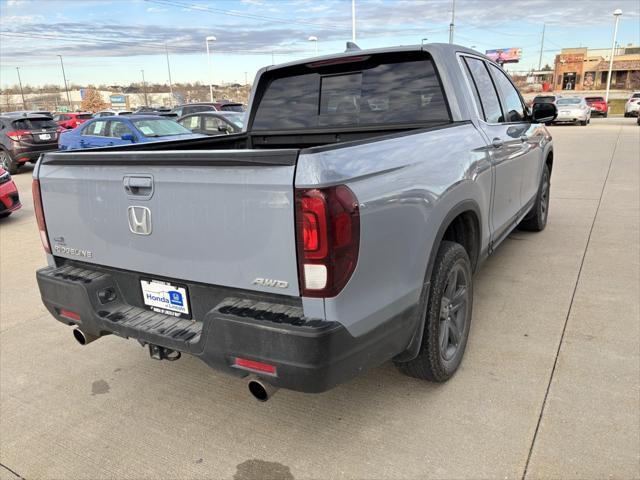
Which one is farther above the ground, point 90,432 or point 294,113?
point 294,113

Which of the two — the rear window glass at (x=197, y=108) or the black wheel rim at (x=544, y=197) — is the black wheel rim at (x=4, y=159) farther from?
the black wheel rim at (x=544, y=197)

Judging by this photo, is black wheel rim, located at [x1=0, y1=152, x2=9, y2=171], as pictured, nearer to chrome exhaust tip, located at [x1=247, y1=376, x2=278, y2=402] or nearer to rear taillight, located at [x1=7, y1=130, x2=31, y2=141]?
rear taillight, located at [x1=7, y1=130, x2=31, y2=141]

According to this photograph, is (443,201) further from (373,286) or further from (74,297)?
(74,297)

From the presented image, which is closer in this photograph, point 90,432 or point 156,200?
point 156,200

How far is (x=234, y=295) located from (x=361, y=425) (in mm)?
1093

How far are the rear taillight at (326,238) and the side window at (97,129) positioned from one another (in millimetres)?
12071

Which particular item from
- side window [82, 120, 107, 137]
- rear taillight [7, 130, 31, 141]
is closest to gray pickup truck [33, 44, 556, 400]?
side window [82, 120, 107, 137]

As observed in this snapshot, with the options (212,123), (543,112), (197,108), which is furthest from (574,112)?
(543,112)

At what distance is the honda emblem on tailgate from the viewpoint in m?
2.43

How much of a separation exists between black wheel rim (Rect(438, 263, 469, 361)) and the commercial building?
8458 centimetres

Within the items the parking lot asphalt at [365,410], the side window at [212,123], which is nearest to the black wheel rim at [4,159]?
the side window at [212,123]

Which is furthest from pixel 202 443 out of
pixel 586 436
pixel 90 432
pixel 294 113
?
pixel 294 113

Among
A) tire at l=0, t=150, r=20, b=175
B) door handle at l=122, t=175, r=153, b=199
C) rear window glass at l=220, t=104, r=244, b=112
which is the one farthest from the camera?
rear window glass at l=220, t=104, r=244, b=112

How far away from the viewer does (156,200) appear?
2.36 meters
